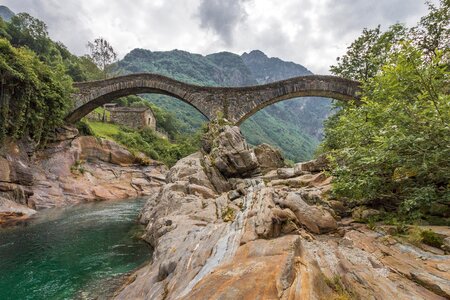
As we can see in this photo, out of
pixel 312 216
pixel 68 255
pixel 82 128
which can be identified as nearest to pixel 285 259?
pixel 312 216

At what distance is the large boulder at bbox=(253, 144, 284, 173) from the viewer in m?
16.1

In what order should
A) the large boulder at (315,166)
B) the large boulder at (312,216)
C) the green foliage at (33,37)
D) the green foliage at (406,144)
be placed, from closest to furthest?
the green foliage at (406,144) < the large boulder at (312,216) < the large boulder at (315,166) < the green foliage at (33,37)

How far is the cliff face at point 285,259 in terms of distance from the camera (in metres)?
3.54

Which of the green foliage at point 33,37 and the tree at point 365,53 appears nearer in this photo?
the tree at point 365,53

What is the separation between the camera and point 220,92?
976 inches

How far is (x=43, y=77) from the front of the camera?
21141 mm

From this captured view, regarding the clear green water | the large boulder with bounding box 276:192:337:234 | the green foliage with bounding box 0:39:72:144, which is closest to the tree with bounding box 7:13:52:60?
the green foliage with bounding box 0:39:72:144

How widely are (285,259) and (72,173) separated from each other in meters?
25.3

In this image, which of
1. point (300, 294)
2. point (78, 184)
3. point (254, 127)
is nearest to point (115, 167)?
point (78, 184)

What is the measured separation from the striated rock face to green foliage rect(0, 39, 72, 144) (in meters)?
1.68

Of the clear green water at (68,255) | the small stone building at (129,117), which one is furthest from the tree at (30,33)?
the clear green water at (68,255)

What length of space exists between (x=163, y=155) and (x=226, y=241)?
37.4m

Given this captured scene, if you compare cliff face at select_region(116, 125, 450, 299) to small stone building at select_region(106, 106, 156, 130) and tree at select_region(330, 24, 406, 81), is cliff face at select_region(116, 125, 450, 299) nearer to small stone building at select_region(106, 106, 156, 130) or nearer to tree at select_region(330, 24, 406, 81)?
tree at select_region(330, 24, 406, 81)

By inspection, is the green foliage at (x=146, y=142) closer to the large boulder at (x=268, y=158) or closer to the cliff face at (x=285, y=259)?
the large boulder at (x=268, y=158)
